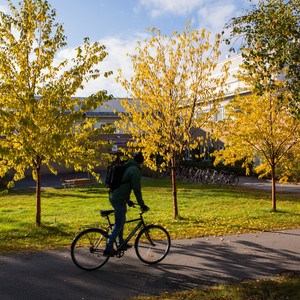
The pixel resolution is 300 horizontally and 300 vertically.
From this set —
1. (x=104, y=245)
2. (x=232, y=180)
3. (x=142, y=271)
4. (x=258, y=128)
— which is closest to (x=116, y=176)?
(x=104, y=245)

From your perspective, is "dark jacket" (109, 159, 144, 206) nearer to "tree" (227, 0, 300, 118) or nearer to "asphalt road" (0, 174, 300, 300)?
"asphalt road" (0, 174, 300, 300)

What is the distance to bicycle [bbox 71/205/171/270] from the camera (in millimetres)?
5953

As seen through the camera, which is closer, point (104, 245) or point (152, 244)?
point (104, 245)

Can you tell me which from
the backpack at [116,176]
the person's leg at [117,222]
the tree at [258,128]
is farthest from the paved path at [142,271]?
the tree at [258,128]

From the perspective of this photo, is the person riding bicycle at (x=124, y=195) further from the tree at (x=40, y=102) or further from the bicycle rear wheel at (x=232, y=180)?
the bicycle rear wheel at (x=232, y=180)

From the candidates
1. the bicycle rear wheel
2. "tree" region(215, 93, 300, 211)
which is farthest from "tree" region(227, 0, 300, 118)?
the bicycle rear wheel

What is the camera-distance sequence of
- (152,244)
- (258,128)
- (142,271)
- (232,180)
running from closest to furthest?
(142,271) → (152,244) → (258,128) → (232,180)

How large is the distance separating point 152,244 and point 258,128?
6890 millimetres

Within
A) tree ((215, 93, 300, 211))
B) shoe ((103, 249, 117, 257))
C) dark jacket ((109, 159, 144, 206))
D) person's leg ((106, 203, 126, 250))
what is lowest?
shoe ((103, 249, 117, 257))

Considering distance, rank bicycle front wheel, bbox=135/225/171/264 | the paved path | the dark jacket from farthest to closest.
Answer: bicycle front wheel, bbox=135/225/171/264 → the dark jacket → the paved path

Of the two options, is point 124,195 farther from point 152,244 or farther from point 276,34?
point 276,34

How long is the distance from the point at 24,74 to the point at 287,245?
21.6 feet

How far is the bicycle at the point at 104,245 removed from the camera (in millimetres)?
5953

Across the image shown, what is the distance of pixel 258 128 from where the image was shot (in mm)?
12086
